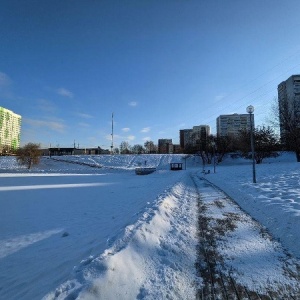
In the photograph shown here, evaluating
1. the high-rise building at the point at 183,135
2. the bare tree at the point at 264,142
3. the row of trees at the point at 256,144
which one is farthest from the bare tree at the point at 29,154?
the high-rise building at the point at 183,135

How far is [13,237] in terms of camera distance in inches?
263

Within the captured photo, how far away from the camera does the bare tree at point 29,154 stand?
65875 millimetres

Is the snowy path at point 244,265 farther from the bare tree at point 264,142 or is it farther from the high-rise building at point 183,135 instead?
the high-rise building at point 183,135

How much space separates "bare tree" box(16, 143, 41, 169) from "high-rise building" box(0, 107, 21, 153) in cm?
6382

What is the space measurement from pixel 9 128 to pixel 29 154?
3372 inches

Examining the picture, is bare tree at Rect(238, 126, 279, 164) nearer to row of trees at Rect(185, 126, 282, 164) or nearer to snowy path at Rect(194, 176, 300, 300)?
row of trees at Rect(185, 126, 282, 164)

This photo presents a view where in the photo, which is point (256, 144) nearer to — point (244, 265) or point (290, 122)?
point (290, 122)

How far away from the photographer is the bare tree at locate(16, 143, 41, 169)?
6588 centimetres

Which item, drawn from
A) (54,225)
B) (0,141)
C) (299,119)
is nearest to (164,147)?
(0,141)

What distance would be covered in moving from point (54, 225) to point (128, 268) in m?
4.67

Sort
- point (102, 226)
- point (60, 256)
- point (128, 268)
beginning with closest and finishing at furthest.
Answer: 1. point (128, 268)
2. point (60, 256)
3. point (102, 226)

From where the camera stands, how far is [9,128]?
13712cm

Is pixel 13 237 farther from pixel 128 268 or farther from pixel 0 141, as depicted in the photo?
pixel 0 141

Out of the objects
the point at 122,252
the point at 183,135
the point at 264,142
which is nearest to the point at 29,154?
the point at 264,142
